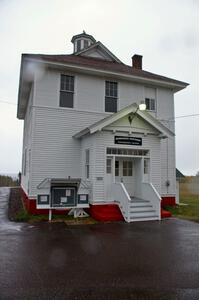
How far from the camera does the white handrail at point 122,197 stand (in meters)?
10.4

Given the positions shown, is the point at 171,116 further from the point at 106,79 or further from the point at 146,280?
the point at 146,280

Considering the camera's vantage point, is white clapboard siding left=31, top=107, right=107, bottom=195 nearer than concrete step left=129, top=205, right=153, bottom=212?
No

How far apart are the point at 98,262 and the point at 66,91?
31.5ft

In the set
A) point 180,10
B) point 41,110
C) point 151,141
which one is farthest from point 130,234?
point 180,10

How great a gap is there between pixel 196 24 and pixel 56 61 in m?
13.3

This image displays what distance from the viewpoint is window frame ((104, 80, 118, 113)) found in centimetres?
1407

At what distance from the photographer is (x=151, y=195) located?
454 inches

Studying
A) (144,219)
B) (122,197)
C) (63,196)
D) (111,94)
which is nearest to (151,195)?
(144,219)

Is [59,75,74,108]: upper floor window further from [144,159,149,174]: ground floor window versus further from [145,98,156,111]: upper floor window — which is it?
[144,159,149,174]: ground floor window

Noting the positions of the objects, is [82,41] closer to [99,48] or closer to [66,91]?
[99,48]

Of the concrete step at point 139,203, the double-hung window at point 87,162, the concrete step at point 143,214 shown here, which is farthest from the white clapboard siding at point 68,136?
the concrete step at point 143,214

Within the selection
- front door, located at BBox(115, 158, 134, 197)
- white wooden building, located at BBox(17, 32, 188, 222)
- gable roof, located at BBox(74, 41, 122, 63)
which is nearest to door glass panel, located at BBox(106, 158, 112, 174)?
white wooden building, located at BBox(17, 32, 188, 222)

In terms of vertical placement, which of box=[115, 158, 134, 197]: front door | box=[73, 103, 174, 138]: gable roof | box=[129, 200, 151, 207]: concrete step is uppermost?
box=[73, 103, 174, 138]: gable roof

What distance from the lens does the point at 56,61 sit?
12500mm
